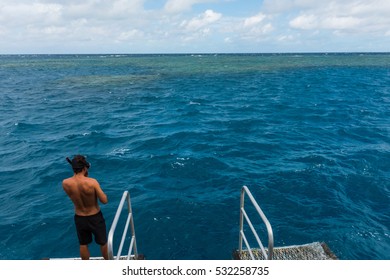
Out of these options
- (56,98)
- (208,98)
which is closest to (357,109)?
(208,98)

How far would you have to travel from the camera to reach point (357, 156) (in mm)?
15719

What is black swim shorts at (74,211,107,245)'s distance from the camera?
5.64m

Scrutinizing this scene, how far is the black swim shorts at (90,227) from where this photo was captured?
18.5 ft

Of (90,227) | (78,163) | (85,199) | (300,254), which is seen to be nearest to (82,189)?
(85,199)

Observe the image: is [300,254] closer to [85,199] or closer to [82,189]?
[85,199]

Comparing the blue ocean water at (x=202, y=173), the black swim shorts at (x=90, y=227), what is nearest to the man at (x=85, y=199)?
the black swim shorts at (x=90, y=227)

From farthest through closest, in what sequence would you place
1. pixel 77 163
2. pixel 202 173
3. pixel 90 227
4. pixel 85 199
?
pixel 202 173 < pixel 90 227 < pixel 85 199 < pixel 77 163

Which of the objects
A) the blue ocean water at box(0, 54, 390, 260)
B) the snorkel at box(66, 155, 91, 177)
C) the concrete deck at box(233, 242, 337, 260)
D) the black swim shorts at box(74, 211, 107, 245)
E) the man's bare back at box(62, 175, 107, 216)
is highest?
the snorkel at box(66, 155, 91, 177)

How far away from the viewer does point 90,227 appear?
18.7ft

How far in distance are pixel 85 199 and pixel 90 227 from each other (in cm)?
70

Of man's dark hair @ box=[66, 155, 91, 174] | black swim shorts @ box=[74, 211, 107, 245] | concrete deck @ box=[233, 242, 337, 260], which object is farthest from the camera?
concrete deck @ box=[233, 242, 337, 260]

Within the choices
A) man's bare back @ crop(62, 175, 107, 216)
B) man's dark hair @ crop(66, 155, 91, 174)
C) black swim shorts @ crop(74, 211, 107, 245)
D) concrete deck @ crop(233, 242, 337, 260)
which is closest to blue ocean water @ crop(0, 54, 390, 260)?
concrete deck @ crop(233, 242, 337, 260)

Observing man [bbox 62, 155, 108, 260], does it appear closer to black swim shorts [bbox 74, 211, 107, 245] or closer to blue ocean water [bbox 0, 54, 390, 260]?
black swim shorts [bbox 74, 211, 107, 245]
